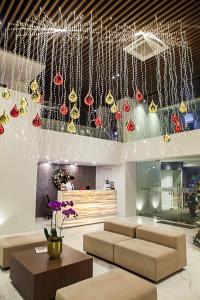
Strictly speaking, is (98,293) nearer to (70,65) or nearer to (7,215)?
(7,215)

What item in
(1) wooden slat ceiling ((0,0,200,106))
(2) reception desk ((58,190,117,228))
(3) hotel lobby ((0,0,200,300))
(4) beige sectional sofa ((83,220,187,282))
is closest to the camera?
(3) hotel lobby ((0,0,200,300))

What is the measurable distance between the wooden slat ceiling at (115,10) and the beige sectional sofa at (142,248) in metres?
4.65

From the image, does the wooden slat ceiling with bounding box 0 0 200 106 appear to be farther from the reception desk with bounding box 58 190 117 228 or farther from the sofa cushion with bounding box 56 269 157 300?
the reception desk with bounding box 58 190 117 228

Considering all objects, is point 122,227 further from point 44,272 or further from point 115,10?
point 115,10

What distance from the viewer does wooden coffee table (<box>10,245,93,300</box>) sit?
9.89 feet

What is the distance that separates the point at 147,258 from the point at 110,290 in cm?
141

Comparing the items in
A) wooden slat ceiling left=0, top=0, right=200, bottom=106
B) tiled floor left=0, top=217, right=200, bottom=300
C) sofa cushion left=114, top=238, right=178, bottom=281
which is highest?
wooden slat ceiling left=0, top=0, right=200, bottom=106

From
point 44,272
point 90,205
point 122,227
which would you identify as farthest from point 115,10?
point 90,205

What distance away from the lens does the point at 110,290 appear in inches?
98.7

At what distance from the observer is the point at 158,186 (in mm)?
10250

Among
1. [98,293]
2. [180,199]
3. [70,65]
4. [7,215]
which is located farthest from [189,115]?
[98,293]

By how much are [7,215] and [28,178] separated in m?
1.28

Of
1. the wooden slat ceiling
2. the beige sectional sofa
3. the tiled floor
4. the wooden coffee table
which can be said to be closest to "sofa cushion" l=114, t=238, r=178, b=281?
the beige sectional sofa

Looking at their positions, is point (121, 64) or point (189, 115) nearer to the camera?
point (121, 64)
